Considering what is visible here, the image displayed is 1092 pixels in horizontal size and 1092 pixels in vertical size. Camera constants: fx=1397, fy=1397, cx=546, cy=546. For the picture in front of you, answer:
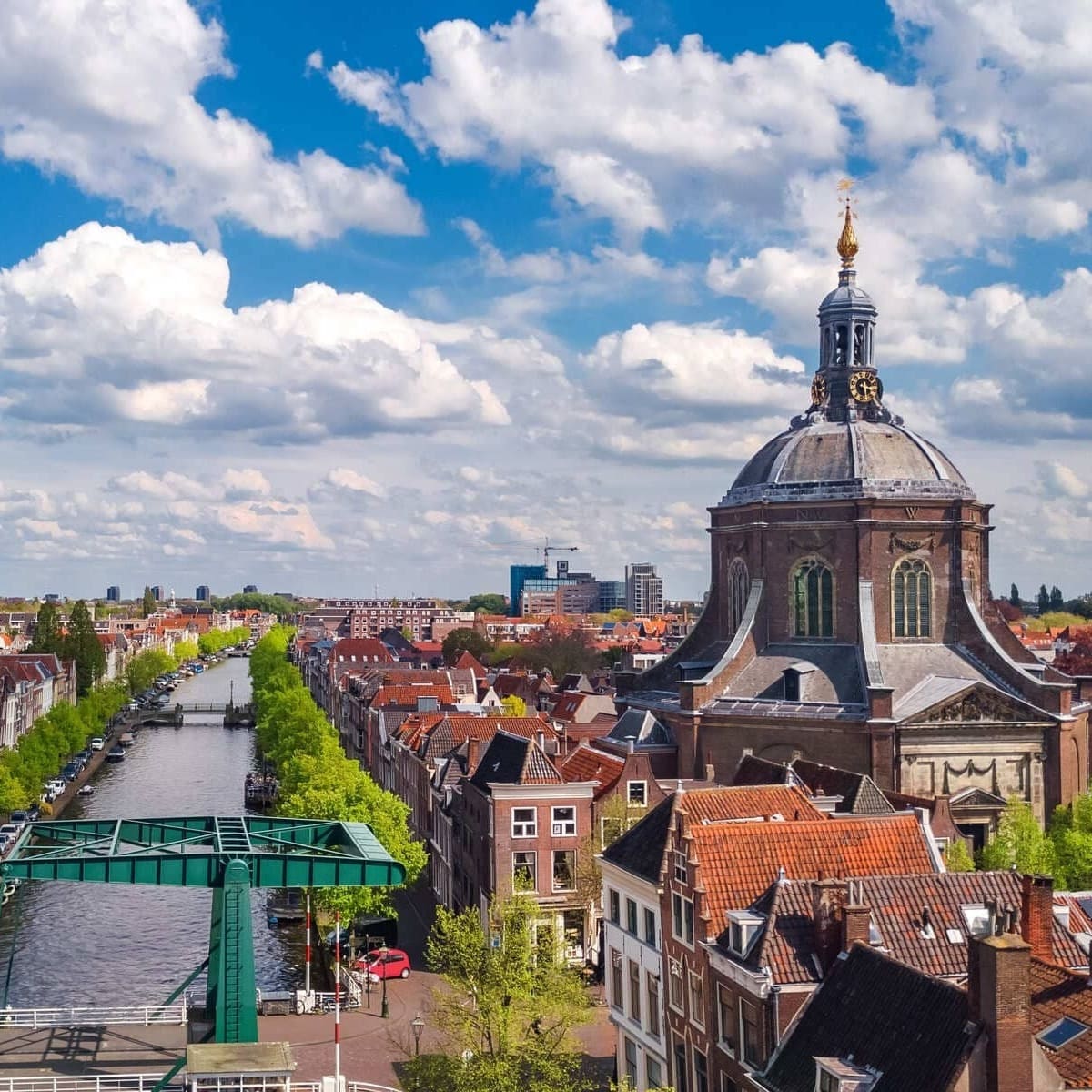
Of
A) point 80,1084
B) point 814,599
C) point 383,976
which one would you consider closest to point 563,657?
point 814,599

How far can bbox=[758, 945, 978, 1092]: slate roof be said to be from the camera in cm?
2500

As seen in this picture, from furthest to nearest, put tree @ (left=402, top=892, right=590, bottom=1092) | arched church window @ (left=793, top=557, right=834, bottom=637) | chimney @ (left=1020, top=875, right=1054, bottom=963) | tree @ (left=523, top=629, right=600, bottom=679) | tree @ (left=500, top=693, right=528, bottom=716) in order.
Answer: tree @ (left=523, top=629, right=600, bottom=679) < tree @ (left=500, top=693, right=528, bottom=716) < arched church window @ (left=793, top=557, right=834, bottom=637) < tree @ (left=402, top=892, right=590, bottom=1092) < chimney @ (left=1020, top=875, right=1054, bottom=963)

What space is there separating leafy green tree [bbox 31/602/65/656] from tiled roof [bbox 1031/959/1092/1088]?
14414 centimetres

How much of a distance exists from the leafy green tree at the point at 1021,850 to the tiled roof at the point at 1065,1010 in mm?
22812

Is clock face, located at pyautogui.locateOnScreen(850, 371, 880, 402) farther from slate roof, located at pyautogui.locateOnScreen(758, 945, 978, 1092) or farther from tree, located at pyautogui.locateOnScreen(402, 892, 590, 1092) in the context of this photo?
slate roof, located at pyautogui.locateOnScreen(758, 945, 978, 1092)

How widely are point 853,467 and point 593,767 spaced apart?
23.7 metres

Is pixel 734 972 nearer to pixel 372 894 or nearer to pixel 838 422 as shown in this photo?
pixel 372 894

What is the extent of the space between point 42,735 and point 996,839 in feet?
242

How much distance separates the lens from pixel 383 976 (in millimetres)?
50656

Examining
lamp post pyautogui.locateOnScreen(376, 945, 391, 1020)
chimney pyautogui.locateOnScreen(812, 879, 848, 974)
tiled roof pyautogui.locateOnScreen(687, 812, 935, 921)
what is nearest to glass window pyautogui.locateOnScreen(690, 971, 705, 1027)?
tiled roof pyautogui.locateOnScreen(687, 812, 935, 921)

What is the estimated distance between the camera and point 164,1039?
32.9 m

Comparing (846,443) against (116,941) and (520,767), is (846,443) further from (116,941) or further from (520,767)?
(116,941)

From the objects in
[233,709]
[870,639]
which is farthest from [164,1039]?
[233,709]

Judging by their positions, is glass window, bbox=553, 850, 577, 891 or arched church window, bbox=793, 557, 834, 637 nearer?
glass window, bbox=553, 850, 577, 891
